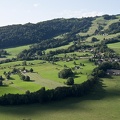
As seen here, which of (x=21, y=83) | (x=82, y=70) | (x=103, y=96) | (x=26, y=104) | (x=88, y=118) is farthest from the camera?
(x=82, y=70)

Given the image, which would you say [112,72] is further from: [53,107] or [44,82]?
[53,107]

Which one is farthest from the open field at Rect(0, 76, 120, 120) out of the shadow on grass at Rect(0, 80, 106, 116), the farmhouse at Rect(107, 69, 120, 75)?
the farmhouse at Rect(107, 69, 120, 75)

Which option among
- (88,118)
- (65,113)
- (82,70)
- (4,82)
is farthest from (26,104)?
(82,70)

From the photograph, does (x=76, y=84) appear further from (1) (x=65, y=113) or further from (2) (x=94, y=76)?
(1) (x=65, y=113)

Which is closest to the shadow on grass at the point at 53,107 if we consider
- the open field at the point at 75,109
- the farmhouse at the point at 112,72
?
the open field at the point at 75,109

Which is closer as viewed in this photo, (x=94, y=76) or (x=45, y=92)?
(x=45, y=92)

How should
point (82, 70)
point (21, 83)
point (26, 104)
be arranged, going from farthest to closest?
1. point (82, 70)
2. point (21, 83)
3. point (26, 104)

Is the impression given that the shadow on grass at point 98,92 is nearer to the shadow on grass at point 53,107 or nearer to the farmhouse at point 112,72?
the shadow on grass at point 53,107

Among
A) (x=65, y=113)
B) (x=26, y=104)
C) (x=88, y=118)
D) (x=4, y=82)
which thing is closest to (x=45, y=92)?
(x=26, y=104)
